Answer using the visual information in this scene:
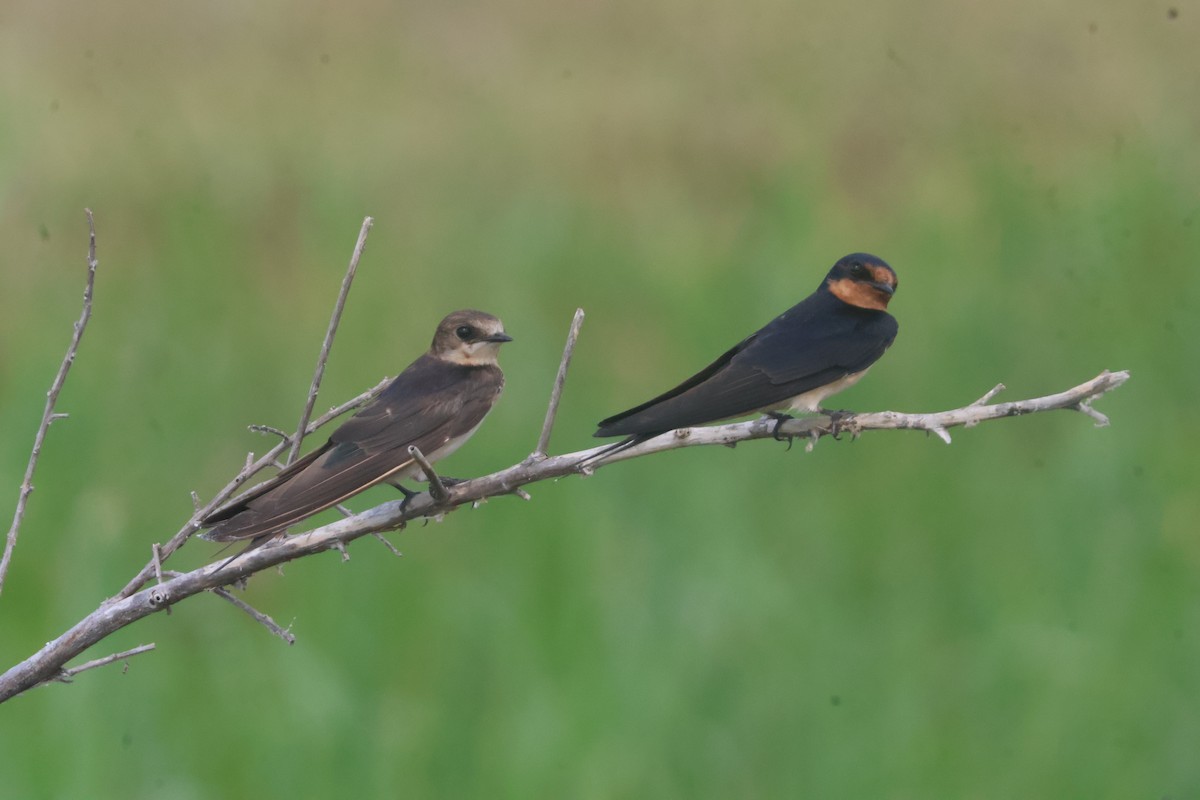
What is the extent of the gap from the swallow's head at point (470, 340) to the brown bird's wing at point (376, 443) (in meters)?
0.10

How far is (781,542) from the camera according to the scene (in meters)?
7.47

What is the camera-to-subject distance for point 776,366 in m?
3.75

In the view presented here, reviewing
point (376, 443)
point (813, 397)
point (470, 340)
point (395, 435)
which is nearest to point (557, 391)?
point (376, 443)

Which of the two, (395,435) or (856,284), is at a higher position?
(856,284)

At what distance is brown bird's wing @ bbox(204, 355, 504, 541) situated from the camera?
2721 mm

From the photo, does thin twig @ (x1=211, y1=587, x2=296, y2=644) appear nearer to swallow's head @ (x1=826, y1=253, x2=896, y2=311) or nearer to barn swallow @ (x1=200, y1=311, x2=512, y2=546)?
barn swallow @ (x1=200, y1=311, x2=512, y2=546)

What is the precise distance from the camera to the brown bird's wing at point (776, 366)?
295cm

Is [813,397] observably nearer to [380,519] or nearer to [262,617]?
[380,519]

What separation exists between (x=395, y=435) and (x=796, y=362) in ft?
3.03

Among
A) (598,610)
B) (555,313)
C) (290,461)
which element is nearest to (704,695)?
(598,610)

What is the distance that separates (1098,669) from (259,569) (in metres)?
5.20

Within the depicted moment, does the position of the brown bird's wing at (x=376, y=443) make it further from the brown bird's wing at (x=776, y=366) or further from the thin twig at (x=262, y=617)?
the brown bird's wing at (x=776, y=366)

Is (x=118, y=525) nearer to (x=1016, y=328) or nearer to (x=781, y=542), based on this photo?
(x=781, y=542)

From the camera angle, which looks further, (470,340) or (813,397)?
(470,340)
